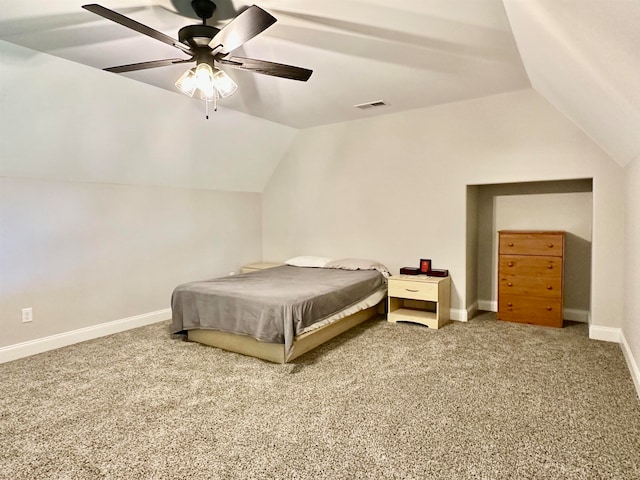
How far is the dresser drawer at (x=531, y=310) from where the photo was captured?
409cm

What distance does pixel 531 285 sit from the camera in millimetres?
4203

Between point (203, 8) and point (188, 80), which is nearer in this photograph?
point (203, 8)

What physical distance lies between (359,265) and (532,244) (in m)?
1.87

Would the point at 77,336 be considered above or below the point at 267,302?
below

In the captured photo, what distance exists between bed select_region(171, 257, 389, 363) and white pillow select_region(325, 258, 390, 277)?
8.7 inches

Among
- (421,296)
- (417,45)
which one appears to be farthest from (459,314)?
(417,45)

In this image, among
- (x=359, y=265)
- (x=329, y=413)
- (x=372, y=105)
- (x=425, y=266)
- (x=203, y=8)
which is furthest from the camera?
(x=359, y=265)

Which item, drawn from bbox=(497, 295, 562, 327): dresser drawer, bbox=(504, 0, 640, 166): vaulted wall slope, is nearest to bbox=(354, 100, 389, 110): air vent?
bbox=(504, 0, 640, 166): vaulted wall slope

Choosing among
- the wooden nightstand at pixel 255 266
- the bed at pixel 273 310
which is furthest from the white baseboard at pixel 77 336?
the wooden nightstand at pixel 255 266

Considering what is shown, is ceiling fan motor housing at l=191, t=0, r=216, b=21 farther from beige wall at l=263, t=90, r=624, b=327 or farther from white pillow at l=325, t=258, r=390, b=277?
white pillow at l=325, t=258, r=390, b=277

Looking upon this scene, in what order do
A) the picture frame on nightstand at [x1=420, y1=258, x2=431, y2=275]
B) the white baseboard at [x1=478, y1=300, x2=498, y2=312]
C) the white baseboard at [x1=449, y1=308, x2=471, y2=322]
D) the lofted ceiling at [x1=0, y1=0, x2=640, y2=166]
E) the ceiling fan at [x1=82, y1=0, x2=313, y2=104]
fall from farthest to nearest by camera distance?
1. the white baseboard at [x1=478, y1=300, x2=498, y2=312]
2. the picture frame on nightstand at [x1=420, y1=258, x2=431, y2=275]
3. the white baseboard at [x1=449, y1=308, x2=471, y2=322]
4. the ceiling fan at [x1=82, y1=0, x2=313, y2=104]
5. the lofted ceiling at [x1=0, y1=0, x2=640, y2=166]

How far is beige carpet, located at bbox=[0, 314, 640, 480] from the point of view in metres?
1.92

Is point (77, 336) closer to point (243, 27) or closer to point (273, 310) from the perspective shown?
point (273, 310)

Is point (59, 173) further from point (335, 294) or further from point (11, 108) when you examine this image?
point (335, 294)
